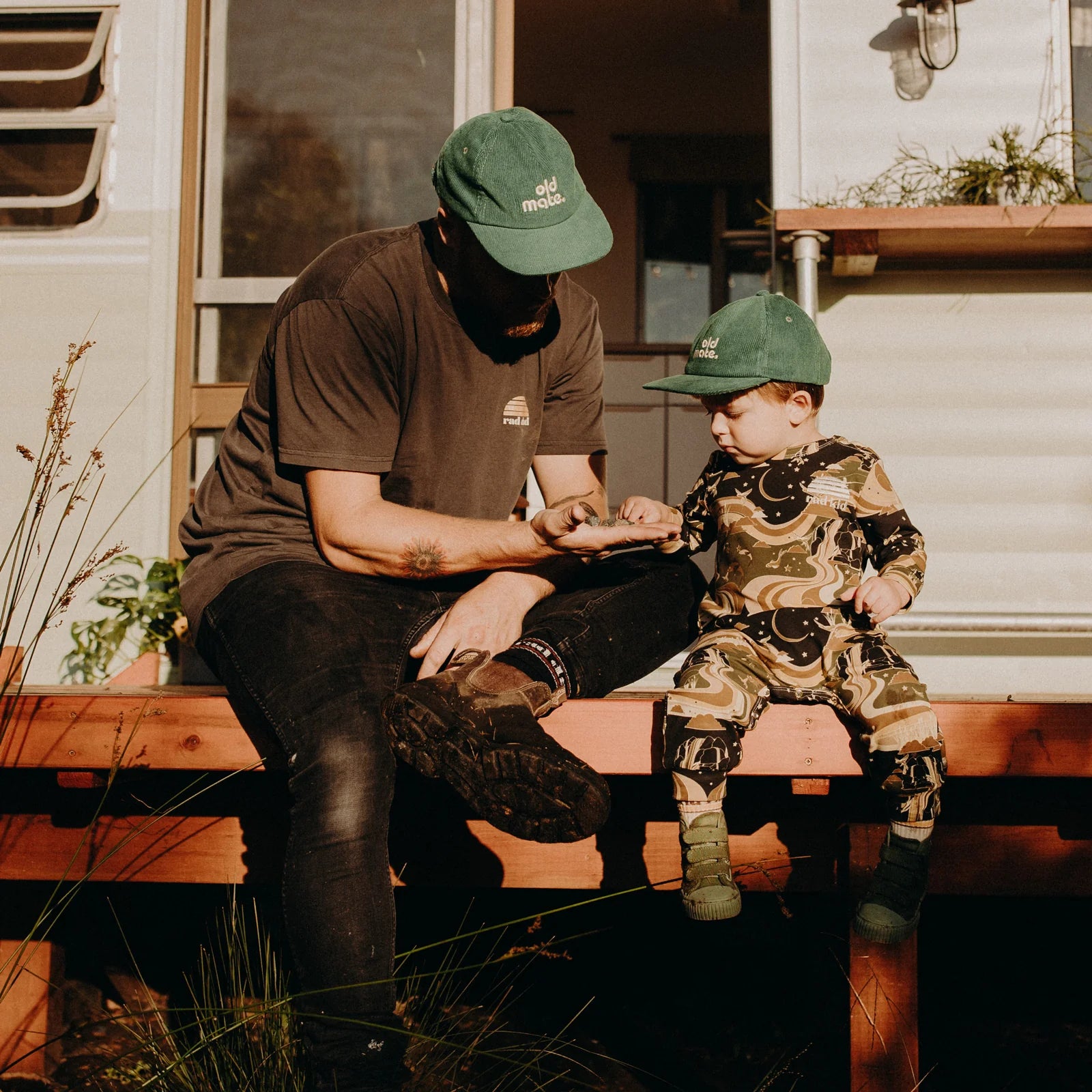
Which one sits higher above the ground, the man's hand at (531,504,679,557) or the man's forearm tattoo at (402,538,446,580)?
the man's hand at (531,504,679,557)

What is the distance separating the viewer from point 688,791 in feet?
6.28

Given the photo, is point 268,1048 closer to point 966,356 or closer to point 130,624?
point 130,624

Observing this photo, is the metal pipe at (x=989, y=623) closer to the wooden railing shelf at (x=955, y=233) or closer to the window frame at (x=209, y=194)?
the wooden railing shelf at (x=955, y=233)

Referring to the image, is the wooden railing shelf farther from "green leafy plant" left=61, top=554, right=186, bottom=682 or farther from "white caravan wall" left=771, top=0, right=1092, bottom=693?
"green leafy plant" left=61, top=554, right=186, bottom=682

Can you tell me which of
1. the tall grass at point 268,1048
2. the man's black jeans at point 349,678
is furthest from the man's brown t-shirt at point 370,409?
the tall grass at point 268,1048

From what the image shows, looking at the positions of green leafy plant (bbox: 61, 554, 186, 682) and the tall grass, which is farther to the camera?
green leafy plant (bbox: 61, 554, 186, 682)

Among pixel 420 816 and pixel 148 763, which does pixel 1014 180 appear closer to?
pixel 420 816

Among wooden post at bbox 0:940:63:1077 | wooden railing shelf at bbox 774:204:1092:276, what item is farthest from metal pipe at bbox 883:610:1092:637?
wooden post at bbox 0:940:63:1077

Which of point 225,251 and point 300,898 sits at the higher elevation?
point 225,251

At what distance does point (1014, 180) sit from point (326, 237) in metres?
2.43

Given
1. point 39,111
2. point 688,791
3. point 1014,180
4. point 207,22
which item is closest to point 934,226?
point 1014,180

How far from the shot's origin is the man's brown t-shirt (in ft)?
7.01

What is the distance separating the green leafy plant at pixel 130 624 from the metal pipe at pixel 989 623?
8.26 ft

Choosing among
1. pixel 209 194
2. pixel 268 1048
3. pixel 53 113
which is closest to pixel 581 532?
pixel 268 1048
